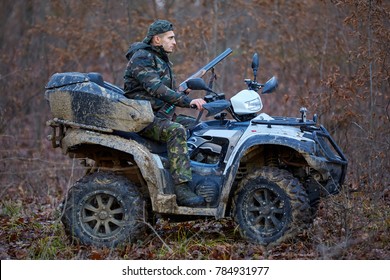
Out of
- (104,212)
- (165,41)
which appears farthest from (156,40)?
(104,212)

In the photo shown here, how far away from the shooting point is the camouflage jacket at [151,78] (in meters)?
7.33

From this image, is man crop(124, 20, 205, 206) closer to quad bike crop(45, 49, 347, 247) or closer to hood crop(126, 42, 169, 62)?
hood crop(126, 42, 169, 62)

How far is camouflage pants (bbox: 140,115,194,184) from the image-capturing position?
725 centimetres

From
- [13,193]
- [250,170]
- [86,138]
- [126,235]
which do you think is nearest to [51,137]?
[86,138]

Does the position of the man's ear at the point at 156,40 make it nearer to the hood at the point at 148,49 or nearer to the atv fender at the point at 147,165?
the hood at the point at 148,49

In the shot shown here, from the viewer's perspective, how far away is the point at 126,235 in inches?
289

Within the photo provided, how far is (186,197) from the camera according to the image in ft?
24.0

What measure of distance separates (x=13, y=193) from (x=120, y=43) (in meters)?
4.99

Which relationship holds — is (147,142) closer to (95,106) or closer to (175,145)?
(175,145)

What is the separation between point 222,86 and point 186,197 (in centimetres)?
743

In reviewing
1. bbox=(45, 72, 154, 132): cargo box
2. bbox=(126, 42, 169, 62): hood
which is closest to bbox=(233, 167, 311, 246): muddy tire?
bbox=(45, 72, 154, 132): cargo box

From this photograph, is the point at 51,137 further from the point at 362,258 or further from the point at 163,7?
the point at 163,7
